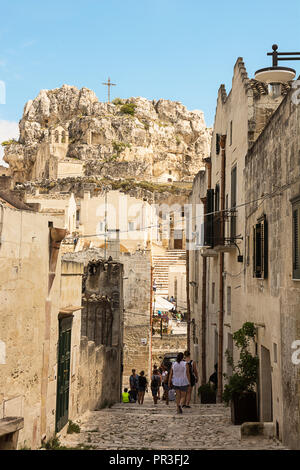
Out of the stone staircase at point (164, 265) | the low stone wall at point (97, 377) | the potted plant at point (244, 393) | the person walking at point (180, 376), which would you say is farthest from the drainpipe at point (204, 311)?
the stone staircase at point (164, 265)

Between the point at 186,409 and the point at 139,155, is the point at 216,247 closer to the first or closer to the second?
the point at 186,409

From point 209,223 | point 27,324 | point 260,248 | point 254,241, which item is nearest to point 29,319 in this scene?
point 27,324

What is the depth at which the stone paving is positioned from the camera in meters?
8.59

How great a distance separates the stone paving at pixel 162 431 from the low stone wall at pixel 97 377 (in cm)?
49

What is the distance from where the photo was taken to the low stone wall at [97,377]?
12.2 meters

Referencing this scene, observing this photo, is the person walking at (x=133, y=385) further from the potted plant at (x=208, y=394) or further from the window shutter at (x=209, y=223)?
the window shutter at (x=209, y=223)

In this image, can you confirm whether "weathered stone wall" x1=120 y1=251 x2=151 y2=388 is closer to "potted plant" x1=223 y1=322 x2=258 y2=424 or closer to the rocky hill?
"potted plant" x1=223 y1=322 x2=258 y2=424

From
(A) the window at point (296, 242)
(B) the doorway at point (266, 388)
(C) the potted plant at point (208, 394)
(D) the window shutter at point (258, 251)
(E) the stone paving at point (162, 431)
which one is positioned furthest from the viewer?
(C) the potted plant at point (208, 394)

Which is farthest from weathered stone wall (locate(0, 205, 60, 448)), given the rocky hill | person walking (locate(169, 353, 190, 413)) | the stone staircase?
the rocky hill

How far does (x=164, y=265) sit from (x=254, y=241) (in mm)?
42128

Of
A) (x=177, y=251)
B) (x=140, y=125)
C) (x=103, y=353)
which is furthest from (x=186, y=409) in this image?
(x=140, y=125)

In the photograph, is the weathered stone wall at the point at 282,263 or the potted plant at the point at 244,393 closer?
the weathered stone wall at the point at 282,263

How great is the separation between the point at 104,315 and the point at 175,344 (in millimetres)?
14284

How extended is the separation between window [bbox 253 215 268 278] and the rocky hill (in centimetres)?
7389
